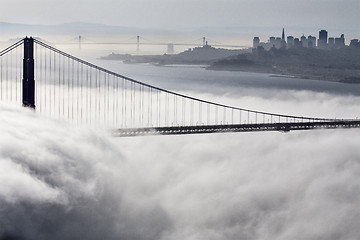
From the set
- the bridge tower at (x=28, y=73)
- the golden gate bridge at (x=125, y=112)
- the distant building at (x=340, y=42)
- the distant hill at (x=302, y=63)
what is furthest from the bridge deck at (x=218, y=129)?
the distant building at (x=340, y=42)

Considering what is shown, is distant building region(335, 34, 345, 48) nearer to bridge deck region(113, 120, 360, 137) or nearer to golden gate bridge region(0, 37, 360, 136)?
golden gate bridge region(0, 37, 360, 136)

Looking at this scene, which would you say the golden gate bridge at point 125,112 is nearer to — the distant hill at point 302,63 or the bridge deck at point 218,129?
the bridge deck at point 218,129

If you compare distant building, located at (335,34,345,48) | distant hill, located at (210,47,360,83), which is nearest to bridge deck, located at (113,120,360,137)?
distant hill, located at (210,47,360,83)

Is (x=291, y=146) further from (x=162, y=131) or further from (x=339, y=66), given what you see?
(x=339, y=66)

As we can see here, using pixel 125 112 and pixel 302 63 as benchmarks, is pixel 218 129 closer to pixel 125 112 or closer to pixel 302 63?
pixel 125 112

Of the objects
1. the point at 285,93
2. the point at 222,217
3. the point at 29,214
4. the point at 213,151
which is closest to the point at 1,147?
the point at 29,214

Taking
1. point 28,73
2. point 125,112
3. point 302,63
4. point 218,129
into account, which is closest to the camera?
point 28,73

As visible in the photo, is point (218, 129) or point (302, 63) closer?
point (218, 129)

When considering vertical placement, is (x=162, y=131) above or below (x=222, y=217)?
above

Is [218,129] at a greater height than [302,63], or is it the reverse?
[302,63]

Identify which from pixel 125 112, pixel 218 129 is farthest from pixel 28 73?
pixel 125 112
